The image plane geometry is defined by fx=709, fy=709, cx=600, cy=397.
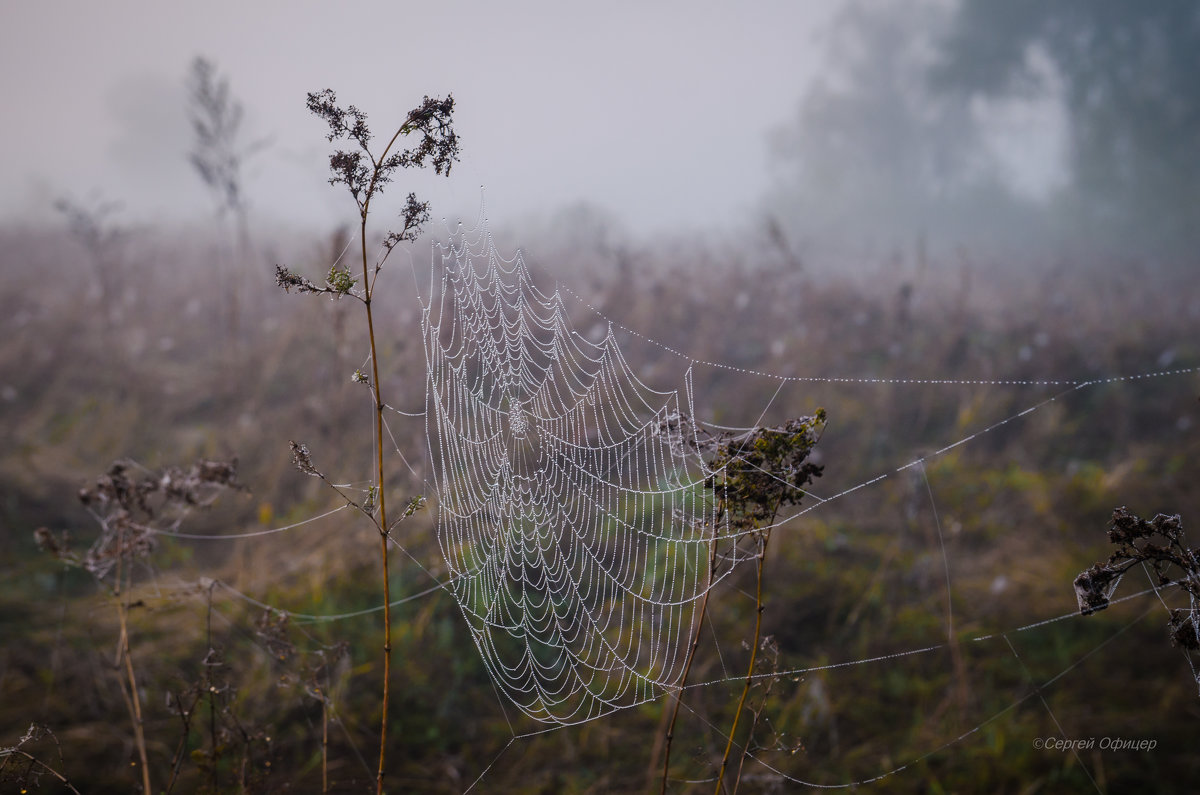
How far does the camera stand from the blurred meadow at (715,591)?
393 cm

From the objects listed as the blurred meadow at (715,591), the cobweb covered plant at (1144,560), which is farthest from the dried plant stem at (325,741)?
the cobweb covered plant at (1144,560)

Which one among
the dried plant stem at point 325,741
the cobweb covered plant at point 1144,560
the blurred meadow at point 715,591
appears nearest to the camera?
the cobweb covered plant at point 1144,560

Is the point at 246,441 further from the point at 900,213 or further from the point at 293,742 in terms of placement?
the point at 900,213

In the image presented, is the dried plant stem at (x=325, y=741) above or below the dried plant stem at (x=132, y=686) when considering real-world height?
below

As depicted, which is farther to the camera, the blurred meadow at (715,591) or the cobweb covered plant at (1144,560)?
the blurred meadow at (715,591)

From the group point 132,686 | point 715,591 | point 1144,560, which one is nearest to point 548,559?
point 715,591

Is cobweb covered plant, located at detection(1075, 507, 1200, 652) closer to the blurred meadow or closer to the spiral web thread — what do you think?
the blurred meadow

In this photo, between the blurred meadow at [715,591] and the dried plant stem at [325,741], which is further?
the blurred meadow at [715,591]

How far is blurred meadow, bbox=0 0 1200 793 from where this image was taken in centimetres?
393

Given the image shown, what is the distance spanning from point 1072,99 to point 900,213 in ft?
19.7

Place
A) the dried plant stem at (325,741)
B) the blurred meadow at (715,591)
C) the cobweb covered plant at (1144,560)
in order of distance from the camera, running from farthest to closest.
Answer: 1. the blurred meadow at (715,591)
2. the dried plant stem at (325,741)
3. the cobweb covered plant at (1144,560)

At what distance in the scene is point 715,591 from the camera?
16.6 ft

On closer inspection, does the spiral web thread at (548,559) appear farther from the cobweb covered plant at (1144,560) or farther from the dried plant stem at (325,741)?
the cobweb covered plant at (1144,560)

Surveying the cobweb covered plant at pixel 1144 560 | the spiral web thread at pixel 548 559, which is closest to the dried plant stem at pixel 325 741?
the spiral web thread at pixel 548 559
